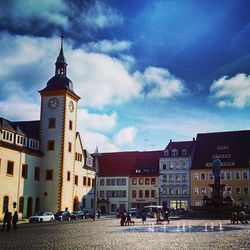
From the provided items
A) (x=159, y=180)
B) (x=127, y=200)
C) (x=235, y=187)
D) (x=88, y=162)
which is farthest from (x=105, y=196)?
(x=235, y=187)

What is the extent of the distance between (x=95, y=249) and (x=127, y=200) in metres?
81.6

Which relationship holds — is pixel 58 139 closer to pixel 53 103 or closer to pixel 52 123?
pixel 52 123

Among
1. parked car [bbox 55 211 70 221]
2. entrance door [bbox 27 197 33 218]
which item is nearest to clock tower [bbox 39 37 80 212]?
entrance door [bbox 27 197 33 218]

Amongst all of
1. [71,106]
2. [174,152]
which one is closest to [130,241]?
[71,106]

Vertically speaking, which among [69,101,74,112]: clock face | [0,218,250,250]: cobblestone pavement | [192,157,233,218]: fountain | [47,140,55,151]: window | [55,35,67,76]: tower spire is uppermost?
[55,35,67,76]: tower spire

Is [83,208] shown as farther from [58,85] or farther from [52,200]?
[58,85]

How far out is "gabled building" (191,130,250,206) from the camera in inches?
3548

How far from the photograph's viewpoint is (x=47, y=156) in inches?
2638

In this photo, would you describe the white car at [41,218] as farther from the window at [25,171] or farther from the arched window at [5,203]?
the window at [25,171]

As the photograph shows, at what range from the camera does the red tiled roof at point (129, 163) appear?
332 feet

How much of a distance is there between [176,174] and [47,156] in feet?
128

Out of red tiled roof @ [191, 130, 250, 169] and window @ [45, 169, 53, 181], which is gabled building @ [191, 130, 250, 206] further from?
window @ [45, 169, 53, 181]

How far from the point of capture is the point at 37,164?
65.4 m

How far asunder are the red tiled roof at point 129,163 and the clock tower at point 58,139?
32866 mm
